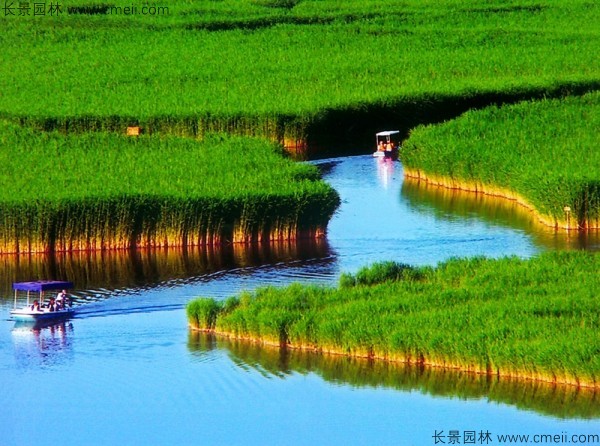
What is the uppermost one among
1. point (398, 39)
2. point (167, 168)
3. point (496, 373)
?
point (398, 39)

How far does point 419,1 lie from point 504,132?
30.4 m

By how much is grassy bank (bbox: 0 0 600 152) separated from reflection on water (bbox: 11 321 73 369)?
61.6 feet

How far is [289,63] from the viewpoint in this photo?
2143 inches

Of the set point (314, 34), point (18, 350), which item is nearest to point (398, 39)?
point (314, 34)

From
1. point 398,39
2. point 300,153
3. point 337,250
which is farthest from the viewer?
point 398,39

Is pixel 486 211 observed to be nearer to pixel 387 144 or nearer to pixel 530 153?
pixel 530 153

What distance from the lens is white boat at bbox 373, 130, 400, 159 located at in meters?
43.3

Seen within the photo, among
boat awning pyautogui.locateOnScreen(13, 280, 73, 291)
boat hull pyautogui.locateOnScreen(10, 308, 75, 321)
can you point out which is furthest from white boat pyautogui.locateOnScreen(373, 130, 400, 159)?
boat hull pyautogui.locateOnScreen(10, 308, 75, 321)

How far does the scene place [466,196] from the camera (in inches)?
1452

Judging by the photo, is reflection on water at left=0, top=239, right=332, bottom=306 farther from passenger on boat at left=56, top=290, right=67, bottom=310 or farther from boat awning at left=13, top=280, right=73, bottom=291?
boat awning at left=13, top=280, right=73, bottom=291

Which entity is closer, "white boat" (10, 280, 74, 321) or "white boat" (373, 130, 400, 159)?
"white boat" (10, 280, 74, 321)

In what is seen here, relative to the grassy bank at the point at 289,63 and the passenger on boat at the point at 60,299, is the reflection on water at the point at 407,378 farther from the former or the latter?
the grassy bank at the point at 289,63

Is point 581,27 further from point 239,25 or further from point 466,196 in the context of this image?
point 466,196

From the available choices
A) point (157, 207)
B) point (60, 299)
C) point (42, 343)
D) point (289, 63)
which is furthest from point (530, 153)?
point (289, 63)
